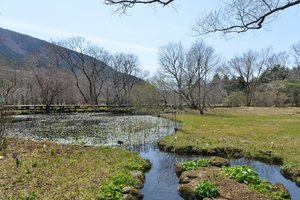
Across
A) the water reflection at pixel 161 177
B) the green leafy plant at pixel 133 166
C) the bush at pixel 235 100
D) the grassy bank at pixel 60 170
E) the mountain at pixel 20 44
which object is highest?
the mountain at pixel 20 44

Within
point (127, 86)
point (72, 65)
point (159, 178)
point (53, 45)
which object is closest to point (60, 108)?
point (72, 65)

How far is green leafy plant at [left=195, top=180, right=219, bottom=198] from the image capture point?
8.30 m

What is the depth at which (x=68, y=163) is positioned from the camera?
11.0m

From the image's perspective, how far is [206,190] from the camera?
844 centimetres

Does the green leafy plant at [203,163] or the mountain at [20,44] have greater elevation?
the mountain at [20,44]

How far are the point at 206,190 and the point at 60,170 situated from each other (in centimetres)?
459

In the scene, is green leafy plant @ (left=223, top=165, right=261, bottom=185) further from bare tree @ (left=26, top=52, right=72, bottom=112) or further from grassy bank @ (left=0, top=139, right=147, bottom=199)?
bare tree @ (left=26, top=52, right=72, bottom=112)

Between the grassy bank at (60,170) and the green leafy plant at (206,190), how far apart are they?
259 centimetres

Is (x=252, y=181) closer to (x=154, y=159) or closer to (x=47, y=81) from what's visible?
(x=154, y=159)

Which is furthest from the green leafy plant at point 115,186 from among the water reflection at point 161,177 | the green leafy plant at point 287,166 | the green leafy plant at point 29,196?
the green leafy plant at point 287,166

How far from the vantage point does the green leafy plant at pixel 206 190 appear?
8.30 m

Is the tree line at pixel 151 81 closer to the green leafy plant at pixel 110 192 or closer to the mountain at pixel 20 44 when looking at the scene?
the green leafy plant at pixel 110 192

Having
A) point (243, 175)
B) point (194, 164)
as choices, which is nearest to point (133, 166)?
point (194, 164)

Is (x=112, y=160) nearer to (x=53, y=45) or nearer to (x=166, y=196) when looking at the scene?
(x=166, y=196)
